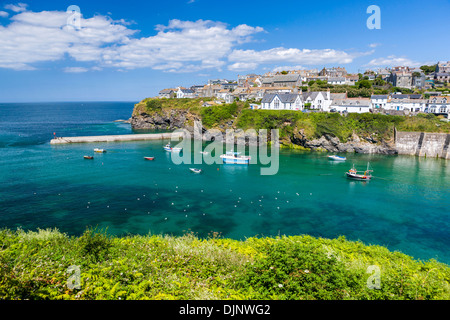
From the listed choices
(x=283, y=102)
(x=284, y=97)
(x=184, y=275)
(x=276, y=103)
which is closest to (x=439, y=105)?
(x=284, y=97)

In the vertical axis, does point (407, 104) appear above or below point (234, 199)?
above

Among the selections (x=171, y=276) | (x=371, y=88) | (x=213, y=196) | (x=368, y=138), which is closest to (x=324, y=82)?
(x=371, y=88)

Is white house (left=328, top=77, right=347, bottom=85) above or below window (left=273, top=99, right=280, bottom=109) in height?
above

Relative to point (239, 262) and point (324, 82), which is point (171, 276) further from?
point (324, 82)

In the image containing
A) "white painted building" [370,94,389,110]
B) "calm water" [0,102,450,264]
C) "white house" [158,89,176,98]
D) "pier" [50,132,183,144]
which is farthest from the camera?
"white house" [158,89,176,98]

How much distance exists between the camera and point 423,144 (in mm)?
59219

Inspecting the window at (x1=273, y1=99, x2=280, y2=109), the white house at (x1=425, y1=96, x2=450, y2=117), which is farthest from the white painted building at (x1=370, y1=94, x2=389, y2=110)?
the window at (x1=273, y1=99, x2=280, y2=109)

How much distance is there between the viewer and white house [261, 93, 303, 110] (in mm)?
77625

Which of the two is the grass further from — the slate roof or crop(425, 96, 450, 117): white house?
the slate roof

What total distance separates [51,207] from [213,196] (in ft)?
60.3

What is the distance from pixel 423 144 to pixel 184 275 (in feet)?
218

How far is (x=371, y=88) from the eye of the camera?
92938 millimetres

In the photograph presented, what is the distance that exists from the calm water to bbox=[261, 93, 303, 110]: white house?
28.1m

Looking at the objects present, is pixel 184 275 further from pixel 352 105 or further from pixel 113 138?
pixel 352 105
